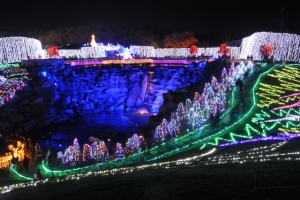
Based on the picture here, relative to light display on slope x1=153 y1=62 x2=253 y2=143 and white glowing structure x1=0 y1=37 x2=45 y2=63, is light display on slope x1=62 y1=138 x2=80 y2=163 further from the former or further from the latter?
white glowing structure x1=0 y1=37 x2=45 y2=63

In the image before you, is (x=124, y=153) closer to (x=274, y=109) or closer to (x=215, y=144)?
(x=215, y=144)

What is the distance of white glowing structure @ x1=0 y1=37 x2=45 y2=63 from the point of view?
152 ft

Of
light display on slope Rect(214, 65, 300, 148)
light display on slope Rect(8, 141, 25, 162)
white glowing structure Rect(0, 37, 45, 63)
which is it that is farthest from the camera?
white glowing structure Rect(0, 37, 45, 63)

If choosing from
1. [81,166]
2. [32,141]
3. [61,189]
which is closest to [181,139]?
[81,166]

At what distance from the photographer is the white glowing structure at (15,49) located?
4623 cm

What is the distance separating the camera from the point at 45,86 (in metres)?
42.1

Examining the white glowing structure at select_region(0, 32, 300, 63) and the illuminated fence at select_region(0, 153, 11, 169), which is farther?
the white glowing structure at select_region(0, 32, 300, 63)

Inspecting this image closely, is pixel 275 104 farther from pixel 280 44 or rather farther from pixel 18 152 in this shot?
pixel 280 44

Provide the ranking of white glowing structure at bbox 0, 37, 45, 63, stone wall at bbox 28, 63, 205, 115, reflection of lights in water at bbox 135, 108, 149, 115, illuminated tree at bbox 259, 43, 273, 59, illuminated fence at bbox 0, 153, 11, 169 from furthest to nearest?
reflection of lights in water at bbox 135, 108, 149, 115
stone wall at bbox 28, 63, 205, 115
white glowing structure at bbox 0, 37, 45, 63
illuminated tree at bbox 259, 43, 273, 59
illuminated fence at bbox 0, 153, 11, 169

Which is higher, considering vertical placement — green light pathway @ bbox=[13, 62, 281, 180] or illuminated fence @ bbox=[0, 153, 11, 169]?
green light pathway @ bbox=[13, 62, 281, 180]

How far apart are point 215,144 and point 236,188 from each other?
9032 mm

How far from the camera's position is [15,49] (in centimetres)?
4847

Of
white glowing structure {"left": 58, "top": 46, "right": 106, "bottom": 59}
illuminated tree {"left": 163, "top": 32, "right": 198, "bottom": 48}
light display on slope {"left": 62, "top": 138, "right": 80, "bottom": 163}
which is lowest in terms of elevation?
light display on slope {"left": 62, "top": 138, "right": 80, "bottom": 163}

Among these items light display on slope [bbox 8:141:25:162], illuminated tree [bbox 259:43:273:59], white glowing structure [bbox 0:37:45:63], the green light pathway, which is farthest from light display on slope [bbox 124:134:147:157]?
white glowing structure [bbox 0:37:45:63]
